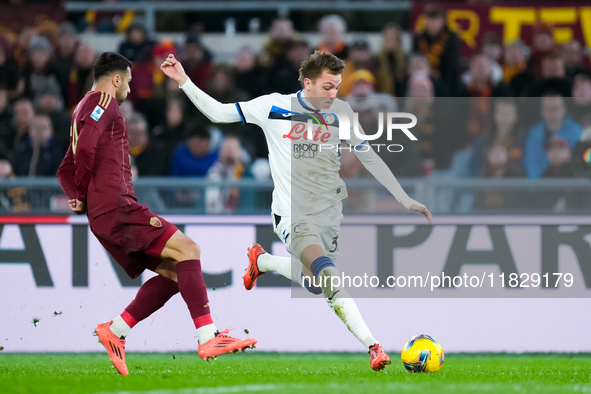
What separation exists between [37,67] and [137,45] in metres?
1.28

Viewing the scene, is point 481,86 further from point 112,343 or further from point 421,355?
point 112,343

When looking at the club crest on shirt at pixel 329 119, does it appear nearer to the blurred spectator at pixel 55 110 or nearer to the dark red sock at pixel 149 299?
the dark red sock at pixel 149 299

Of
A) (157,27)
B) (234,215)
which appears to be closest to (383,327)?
(234,215)

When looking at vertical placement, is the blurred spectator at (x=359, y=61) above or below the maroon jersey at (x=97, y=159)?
above

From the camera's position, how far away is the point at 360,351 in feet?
24.5

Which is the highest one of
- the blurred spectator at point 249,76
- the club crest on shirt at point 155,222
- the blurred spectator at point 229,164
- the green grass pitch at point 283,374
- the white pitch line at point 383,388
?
the blurred spectator at point 249,76

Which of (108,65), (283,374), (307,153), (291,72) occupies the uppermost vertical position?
A: (291,72)

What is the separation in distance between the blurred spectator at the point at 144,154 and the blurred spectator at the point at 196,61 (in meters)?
1.38

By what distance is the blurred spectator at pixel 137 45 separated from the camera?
33.6 feet

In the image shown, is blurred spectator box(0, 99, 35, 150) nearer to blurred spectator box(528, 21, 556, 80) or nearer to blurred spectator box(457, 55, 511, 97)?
blurred spectator box(457, 55, 511, 97)

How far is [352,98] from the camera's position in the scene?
8.47 m

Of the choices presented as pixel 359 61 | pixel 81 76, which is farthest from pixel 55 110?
pixel 359 61

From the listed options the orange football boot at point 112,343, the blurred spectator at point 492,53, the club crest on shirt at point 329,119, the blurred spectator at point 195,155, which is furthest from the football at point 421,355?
the blurred spectator at point 492,53

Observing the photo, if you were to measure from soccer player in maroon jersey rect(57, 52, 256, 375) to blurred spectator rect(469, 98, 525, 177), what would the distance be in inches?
140
